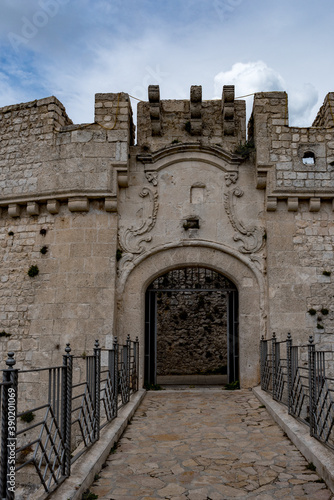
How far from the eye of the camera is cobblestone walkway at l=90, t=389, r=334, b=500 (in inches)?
155

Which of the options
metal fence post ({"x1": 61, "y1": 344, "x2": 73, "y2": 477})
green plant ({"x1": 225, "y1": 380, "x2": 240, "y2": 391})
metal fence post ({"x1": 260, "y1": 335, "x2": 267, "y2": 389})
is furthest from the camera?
green plant ({"x1": 225, "y1": 380, "x2": 240, "y2": 391})

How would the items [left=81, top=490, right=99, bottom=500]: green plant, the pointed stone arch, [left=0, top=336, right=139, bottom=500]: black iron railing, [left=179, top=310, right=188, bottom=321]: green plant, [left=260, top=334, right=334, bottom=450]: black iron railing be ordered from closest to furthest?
[left=0, top=336, right=139, bottom=500]: black iron railing → [left=81, top=490, right=99, bottom=500]: green plant → [left=260, top=334, right=334, bottom=450]: black iron railing → the pointed stone arch → [left=179, top=310, right=188, bottom=321]: green plant

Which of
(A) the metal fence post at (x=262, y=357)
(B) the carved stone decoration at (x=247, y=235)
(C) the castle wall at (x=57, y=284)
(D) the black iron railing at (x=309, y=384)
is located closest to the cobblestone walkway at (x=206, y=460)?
(D) the black iron railing at (x=309, y=384)

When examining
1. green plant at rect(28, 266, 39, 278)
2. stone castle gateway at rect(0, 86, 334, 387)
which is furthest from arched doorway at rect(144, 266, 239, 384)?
green plant at rect(28, 266, 39, 278)

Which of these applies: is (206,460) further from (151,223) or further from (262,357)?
(151,223)

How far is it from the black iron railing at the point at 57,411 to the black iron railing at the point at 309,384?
220cm

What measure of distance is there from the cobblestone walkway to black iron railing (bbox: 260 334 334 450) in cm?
35

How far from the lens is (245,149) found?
9633 millimetres

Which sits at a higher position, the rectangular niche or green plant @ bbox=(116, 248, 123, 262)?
the rectangular niche

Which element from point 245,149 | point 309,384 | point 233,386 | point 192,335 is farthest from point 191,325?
point 309,384

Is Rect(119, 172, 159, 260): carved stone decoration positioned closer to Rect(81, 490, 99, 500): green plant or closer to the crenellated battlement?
the crenellated battlement

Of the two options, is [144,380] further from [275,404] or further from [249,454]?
[249,454]

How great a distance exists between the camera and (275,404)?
6848 millimetres

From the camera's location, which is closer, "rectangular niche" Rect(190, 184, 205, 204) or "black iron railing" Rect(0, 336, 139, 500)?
→ "black iron railing" Rect(0, 336, 139, 500)
